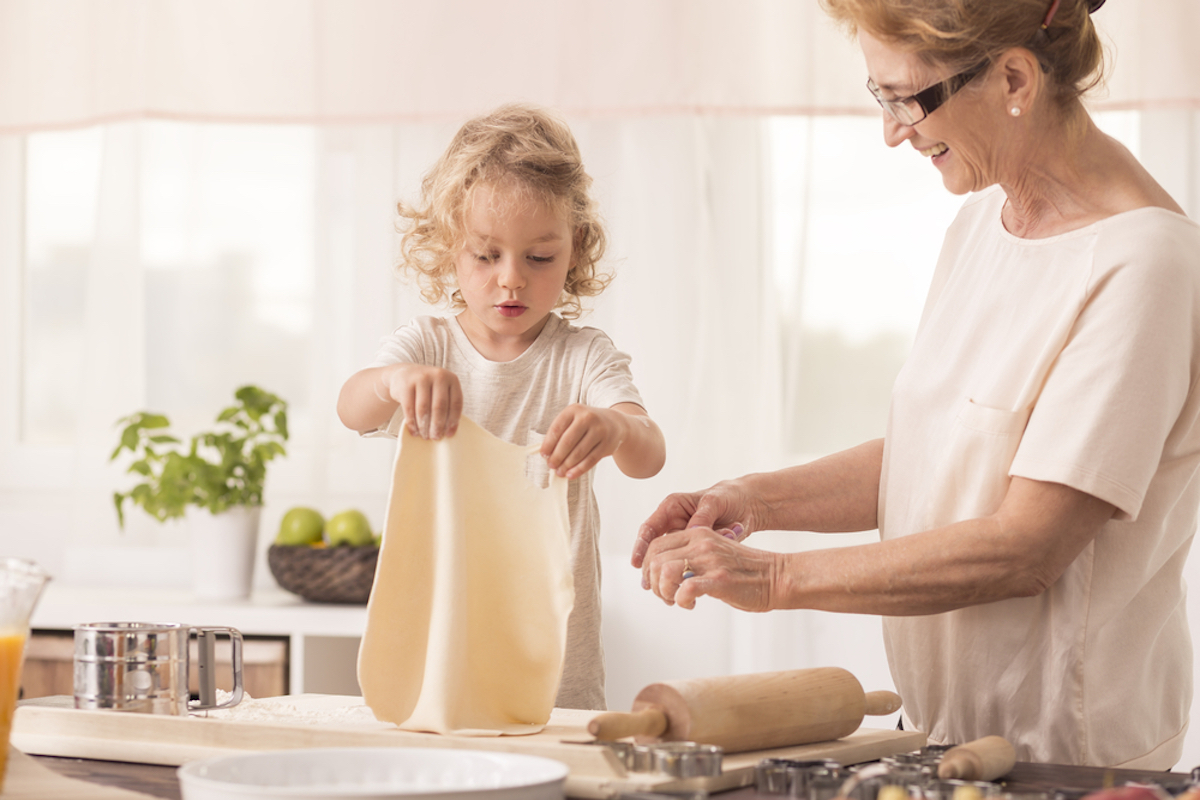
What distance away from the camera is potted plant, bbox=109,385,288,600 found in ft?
8.38

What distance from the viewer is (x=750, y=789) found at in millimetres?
997

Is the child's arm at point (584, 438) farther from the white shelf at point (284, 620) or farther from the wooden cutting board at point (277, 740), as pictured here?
the white shelf at point (284, 620)

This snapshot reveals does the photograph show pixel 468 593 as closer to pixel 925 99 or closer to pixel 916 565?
pixel 916 565

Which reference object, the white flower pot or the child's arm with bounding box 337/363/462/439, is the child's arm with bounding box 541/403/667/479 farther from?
the white flower pot

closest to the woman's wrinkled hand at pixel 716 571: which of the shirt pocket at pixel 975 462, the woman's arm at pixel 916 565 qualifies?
the woman's arm at pixel 916 565

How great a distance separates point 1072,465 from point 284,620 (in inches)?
64.9

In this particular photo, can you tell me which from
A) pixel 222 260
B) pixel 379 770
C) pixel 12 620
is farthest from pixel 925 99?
pixel 222 260

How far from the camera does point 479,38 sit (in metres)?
2.66

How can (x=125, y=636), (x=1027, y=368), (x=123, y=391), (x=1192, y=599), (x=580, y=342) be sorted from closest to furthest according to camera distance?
(x=125, y=636) < (x=1027, y=368) < (x=580, y=342) < (x=1192, y=599) < (x=123, y=391)

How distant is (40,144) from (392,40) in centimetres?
107

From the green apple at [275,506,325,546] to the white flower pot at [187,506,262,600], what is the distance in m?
0.10

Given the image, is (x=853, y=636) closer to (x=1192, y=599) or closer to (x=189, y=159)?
(x=1192, y=599)

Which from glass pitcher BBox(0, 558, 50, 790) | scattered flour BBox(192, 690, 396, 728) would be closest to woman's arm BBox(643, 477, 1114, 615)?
scattered flour BBox(192, 690, 396, 728)

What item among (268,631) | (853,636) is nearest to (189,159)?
(268,631)
